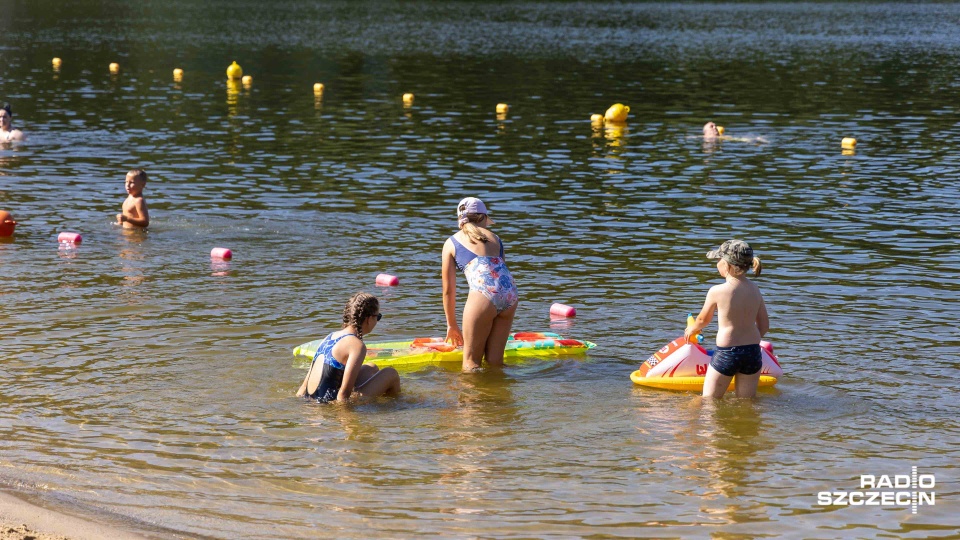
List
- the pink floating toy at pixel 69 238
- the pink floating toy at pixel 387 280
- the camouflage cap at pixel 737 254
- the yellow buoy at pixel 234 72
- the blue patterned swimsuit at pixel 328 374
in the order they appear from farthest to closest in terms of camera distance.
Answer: the yellow buoy at pixel 234 72 → the pink floating toy at pixel 69 238 → the pink floating toy at pixel 387 280 → the blue patterned swimsuit at pixel 328 374 → the camouflage cap at pixel 737 254

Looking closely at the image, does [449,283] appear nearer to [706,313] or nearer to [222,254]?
[706,313]

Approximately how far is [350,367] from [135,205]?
352 inches

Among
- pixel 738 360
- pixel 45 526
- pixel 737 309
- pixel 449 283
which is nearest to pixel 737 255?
pixel 737 309

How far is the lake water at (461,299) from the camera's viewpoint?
873 cm

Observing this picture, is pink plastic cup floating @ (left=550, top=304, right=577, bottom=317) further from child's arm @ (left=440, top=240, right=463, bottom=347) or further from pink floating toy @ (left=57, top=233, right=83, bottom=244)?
pink floating toy @ (left=57, top=233, right=83, bottom=244)

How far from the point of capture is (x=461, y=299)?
15148 millimetres

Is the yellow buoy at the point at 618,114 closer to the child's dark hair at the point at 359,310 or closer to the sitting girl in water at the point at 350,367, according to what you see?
the sitting girl in water at the point at 350,367

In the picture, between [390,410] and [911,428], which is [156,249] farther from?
[911,428]

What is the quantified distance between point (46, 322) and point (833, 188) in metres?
15.1

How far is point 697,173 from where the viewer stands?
24.7 meters

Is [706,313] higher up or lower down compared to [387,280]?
higher up

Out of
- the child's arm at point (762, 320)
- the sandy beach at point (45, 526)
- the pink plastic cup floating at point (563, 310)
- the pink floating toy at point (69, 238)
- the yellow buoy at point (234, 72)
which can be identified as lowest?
the sandy beach at point (45, 526)

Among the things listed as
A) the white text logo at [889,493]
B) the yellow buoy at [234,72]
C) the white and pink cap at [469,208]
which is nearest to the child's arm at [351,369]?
the white and pink cap at [469,208]

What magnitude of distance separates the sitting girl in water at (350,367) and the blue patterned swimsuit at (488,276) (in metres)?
1.24
